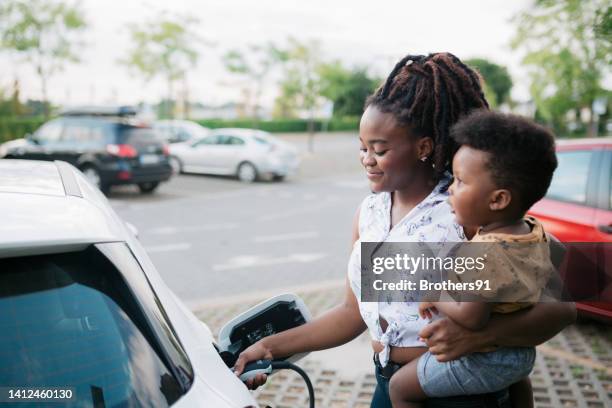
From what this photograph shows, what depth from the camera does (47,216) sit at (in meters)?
1.63

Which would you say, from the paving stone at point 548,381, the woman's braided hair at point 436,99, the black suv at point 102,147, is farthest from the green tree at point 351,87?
the woman's braided hair at point 436,99

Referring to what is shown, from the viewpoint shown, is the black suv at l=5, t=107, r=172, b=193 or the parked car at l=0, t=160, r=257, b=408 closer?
the parked car at l=0, t=160, r=257, b=408

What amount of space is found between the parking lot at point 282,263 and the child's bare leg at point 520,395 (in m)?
2.16

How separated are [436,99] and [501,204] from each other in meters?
0.39

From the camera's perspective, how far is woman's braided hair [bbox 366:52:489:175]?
1665 mm

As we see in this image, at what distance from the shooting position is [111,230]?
1.70 m

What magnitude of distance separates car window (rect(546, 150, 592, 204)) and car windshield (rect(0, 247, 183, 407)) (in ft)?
14.4

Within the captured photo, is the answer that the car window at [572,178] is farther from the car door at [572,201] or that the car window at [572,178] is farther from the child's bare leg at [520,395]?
the child's bare leg at [520,395]

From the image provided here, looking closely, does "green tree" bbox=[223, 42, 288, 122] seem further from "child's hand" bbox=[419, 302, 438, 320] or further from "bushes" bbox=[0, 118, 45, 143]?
"child's hand" bbox=[419, 302, 438, 320]

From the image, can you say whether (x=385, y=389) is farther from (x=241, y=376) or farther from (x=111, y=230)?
(x=111, y=230)

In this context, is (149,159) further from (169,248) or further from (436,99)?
(436,99)

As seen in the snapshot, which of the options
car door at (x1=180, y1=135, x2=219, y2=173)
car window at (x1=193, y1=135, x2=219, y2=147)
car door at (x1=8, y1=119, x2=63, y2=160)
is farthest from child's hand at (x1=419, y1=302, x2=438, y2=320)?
car window at (x1=193, y1=135, x2=219, y2=147)

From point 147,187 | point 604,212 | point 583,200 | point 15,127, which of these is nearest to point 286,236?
point 583,200

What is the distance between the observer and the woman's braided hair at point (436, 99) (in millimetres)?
1665
